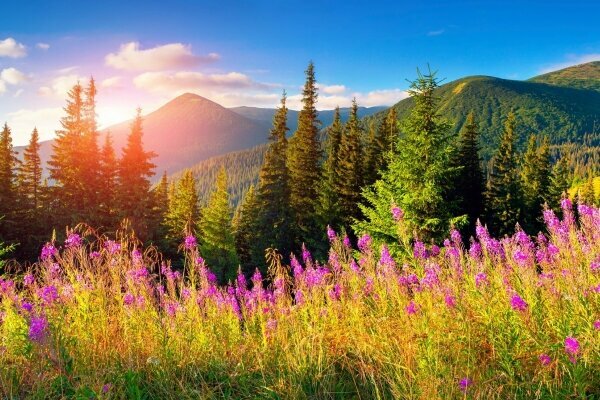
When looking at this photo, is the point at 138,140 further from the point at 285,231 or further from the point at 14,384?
the point at 14,384

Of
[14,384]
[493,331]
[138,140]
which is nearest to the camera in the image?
[14,384]

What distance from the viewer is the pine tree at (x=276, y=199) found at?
31.4 meters

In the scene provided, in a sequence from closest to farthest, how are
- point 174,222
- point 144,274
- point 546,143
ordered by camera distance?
point 144,274
point 174,222
point 546,143

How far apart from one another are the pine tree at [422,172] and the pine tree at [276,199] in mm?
11918

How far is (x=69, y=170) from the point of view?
29.4 meters

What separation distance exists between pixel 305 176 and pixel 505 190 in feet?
60.4

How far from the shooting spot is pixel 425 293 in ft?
13.5

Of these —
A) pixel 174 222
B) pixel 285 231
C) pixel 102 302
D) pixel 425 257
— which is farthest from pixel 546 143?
pixel 102 302

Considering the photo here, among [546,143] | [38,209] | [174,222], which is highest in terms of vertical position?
[546,143]

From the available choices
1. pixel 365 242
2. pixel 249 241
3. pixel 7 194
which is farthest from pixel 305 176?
pixel 365 242

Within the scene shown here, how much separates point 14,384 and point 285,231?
2838 centimetres

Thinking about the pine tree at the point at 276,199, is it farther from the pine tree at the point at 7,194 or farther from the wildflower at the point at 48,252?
the wildflower at the point at 48,252

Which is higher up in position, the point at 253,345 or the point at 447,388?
the point at 447,388

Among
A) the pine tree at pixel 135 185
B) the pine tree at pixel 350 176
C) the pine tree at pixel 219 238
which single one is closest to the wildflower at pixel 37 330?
the pine tree at pixel 135 185
